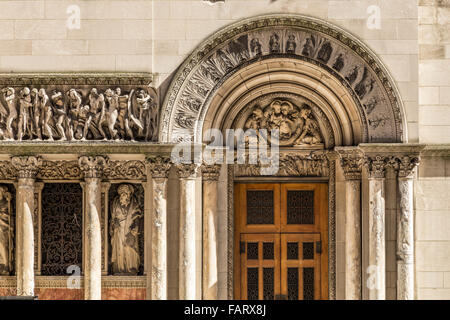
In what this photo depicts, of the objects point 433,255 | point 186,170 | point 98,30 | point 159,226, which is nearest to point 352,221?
point 433,255

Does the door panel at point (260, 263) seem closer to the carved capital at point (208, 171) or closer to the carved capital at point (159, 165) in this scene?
the carved capital at point (208, 171)

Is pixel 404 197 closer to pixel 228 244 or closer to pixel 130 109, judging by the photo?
pixel 228 244

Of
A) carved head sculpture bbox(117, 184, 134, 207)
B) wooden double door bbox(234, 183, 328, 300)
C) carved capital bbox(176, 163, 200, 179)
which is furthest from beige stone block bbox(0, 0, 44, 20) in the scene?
wooden double door bbox(234, 183, 328, 300)

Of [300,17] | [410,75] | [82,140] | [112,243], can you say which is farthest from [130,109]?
[410,75]

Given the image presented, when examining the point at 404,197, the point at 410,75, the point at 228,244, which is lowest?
the point at 228,244

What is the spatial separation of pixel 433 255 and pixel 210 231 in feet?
13.3

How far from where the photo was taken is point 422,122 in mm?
14508

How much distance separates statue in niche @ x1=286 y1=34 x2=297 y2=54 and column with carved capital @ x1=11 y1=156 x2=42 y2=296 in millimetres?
4918

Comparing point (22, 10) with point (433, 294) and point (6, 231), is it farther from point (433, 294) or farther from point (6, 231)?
point (433, 294)

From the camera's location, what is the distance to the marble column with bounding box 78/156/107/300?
1424 centimetres

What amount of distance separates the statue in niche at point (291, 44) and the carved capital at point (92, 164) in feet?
12.6

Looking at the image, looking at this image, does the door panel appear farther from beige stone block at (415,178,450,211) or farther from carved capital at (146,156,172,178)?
beige stone block at (415,178,450,211)

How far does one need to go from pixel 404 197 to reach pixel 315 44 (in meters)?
3.16

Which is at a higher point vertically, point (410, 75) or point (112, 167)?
point (410, 75)
